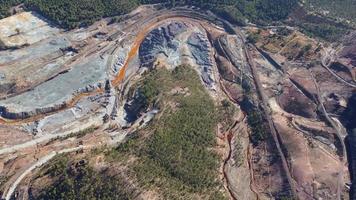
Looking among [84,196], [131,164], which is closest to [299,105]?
[131,164]

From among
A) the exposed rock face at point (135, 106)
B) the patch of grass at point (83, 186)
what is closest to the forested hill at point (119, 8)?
the exposed rock face at point (135, 106)

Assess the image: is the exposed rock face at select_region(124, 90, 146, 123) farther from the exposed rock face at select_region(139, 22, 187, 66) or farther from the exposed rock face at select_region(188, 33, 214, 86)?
the exposed rock face at select_region(188, 33, 214, 86)

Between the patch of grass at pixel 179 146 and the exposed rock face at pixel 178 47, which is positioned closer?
the patch of grass at pixel 179 146

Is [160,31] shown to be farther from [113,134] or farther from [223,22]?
[113,134]

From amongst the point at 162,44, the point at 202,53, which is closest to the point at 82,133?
the point at 162,44

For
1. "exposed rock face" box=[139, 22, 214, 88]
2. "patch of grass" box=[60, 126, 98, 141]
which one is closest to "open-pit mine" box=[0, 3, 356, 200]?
"exposed rock face" box=[139, 22, 214, 88]

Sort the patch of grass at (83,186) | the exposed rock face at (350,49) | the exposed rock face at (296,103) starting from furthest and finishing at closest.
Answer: the exposed rock face at (350,49), the exposed rock face at (296,103), the patch of grass at (83,186)

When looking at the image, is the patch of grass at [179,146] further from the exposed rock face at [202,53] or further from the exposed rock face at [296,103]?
the exposed rock face at [296,103]
